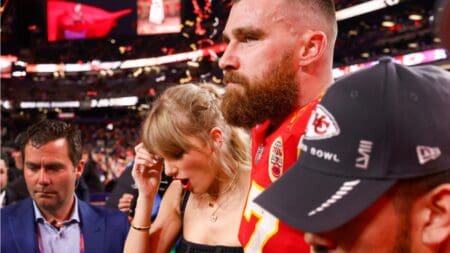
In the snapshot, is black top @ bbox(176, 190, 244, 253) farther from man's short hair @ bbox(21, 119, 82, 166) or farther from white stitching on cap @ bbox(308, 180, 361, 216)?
white stitching on cap @ bbox(308, 180, 361, 216)

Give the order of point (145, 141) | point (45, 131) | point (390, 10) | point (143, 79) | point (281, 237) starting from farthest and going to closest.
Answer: point (143, 79), point (390, 10), point (45, 131), point (145, 141), point (281, 237)

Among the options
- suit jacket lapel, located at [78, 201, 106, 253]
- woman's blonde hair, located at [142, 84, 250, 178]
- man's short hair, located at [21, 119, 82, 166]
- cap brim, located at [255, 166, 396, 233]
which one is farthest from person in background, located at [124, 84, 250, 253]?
cap brim, located at [255, 166, 396, 233]

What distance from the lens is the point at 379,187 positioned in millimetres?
759

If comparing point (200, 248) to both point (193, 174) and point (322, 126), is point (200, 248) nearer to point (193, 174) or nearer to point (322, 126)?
point (193, 174)

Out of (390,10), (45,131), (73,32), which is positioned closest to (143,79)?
(73,32)

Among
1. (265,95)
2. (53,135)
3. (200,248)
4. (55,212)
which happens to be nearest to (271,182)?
(265,95)

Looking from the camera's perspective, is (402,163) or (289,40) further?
(289,40)

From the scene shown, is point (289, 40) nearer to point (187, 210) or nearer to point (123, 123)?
point (187, 210)

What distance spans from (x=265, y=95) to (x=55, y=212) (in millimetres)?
1408

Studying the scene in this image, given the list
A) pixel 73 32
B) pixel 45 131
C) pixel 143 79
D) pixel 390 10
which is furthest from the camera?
pixel 143 79

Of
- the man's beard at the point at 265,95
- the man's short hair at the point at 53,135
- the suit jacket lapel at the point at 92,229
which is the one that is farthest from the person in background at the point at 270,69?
the man's short hair at the point at 53,135

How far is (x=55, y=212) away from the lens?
8.03ft

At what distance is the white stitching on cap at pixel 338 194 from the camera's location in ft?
2.53

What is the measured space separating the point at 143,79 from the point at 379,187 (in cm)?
3426
